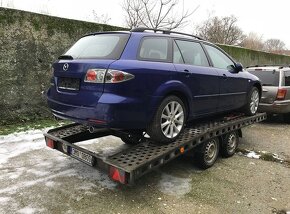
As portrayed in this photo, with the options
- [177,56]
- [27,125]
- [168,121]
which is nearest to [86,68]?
[168,121]

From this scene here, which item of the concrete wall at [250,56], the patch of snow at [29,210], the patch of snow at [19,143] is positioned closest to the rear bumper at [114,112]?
the patch of snow at [29,210]

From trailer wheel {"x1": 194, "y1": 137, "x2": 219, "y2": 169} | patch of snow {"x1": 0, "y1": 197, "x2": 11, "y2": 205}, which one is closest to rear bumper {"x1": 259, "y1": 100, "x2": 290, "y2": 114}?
trailer wheel {"x1": 194, "y1": 137, "x2": 219, "y2": 169}

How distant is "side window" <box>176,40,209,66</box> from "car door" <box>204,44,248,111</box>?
25cm

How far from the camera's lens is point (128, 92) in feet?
12.2

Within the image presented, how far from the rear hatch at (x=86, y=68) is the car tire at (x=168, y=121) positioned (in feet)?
2.84

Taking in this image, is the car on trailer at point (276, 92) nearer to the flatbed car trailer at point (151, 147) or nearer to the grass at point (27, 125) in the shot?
the flatbed car trailer at point (151, 147)

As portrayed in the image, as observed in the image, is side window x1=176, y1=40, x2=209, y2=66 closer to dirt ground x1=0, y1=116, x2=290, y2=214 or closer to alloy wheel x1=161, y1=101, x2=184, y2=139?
alloy wheel x1=161, y1=101, x2=184, y2=139

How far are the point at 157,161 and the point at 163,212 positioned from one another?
61 cm

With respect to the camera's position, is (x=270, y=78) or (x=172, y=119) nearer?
(x=172, y=119)

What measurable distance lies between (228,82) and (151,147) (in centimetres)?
230

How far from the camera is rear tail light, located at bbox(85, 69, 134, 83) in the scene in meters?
3.66

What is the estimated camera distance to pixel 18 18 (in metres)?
6.66

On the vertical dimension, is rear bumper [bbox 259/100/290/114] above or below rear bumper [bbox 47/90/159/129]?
below

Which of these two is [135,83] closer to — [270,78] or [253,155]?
[253,155]
